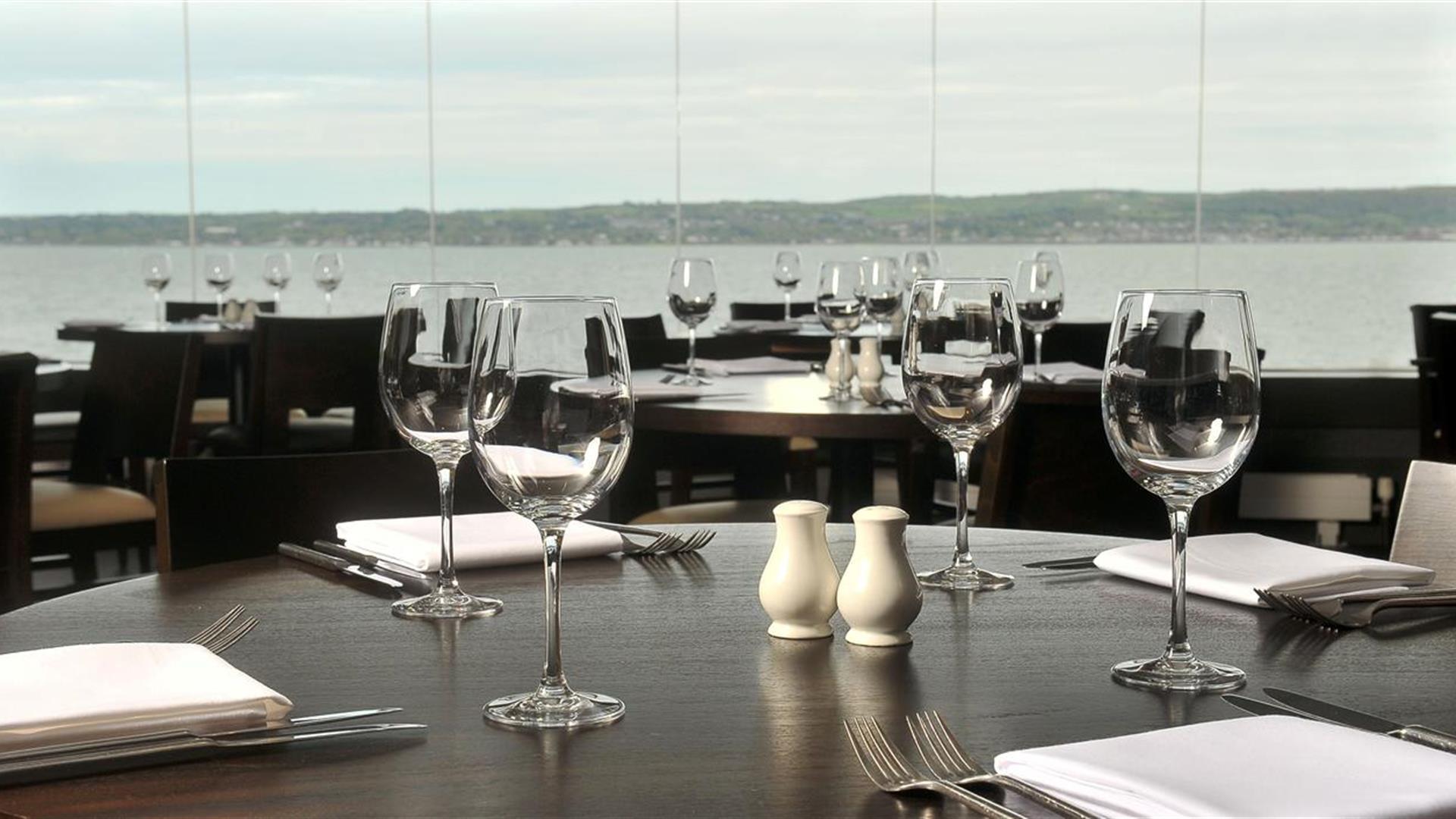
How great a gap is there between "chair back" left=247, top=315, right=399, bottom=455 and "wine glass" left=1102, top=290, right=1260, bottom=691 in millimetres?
3254

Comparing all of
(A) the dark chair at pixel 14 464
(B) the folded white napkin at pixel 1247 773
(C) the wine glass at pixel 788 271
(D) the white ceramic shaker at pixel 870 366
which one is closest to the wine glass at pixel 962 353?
(B) the folded white napkin at pixel 1247 773

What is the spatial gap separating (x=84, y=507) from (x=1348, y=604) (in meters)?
3.11

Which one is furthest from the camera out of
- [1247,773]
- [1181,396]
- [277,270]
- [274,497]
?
[277,270]

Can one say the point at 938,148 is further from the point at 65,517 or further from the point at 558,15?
the point at 65,517

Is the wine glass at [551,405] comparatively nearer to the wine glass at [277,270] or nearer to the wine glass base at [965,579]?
the wine glass base at [965,579]

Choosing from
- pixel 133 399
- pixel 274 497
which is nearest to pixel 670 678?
pixel 274 497

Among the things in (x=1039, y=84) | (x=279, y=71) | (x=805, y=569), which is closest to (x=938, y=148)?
(x=1039, y=84)

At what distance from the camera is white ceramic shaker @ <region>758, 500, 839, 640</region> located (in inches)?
46.6

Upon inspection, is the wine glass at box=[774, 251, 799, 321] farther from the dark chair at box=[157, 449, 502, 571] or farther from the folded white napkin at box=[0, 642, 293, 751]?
the folded white napkin at box=[0, 642, 293, 751]

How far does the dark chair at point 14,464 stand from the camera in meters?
2.90

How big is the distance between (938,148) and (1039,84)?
0.59 m

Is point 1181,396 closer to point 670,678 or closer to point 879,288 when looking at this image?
point 670,678

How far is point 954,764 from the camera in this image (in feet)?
2.80

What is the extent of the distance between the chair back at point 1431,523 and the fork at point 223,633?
3.80ft
